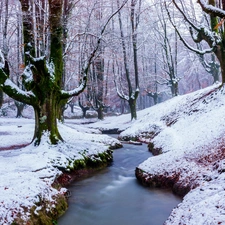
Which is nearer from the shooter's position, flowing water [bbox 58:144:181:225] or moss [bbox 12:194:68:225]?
moss [bbox 12:194:68:225]

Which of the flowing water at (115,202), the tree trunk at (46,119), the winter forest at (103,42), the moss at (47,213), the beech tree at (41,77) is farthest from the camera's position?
the winter forest at (103,42)

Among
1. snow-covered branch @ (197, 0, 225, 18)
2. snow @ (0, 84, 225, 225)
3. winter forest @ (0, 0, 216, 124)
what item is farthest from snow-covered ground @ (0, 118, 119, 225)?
snow-covered branch @ (197, 0, 225, 18)

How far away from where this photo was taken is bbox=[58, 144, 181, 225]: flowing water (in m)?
5.92

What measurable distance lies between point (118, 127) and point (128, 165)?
509 inches

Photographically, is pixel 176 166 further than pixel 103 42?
No

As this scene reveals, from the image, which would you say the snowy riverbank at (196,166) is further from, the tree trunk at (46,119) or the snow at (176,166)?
the tree trunk at (46,119)

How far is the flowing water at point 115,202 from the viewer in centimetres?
592

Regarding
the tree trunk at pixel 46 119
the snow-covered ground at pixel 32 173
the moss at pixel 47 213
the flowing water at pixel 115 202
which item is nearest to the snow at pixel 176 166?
the snow-covered ground at pixel 32 173

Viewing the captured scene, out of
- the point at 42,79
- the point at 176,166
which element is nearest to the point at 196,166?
the point at 176,166

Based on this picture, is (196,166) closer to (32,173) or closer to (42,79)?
(32,173)

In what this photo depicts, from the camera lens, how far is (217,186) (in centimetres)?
523

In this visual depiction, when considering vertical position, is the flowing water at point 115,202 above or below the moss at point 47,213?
below

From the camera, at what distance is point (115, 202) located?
7020mm

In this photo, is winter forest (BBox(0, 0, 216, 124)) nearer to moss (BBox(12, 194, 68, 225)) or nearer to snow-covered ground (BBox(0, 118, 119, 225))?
snow-covered ground (BBox(0, 118, 119, 225))
